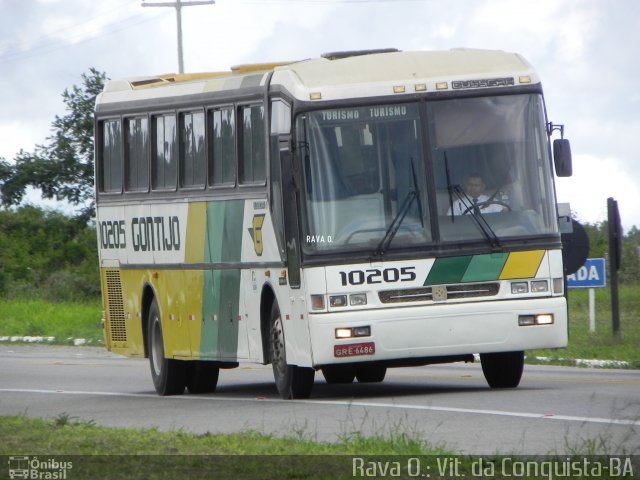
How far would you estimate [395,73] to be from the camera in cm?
1723

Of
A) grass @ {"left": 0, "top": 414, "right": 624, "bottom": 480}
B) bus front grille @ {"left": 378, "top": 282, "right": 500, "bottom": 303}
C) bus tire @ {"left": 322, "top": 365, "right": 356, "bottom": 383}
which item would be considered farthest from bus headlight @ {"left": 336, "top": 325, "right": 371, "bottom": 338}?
bus tire @ {"left": 322, "top": 365, "right": 356, "bottom": 383}

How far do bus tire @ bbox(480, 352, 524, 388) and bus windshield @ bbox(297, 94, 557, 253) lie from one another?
5.23 ft

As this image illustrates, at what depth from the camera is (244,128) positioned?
1850 centimetres

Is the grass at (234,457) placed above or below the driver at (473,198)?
below

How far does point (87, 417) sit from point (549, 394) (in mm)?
4569

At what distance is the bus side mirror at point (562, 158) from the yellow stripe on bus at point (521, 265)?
36.5 inches

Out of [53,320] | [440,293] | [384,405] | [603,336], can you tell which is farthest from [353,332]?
[53,320]

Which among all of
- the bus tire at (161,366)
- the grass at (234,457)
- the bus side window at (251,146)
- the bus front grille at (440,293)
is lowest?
the grass at (234,457)

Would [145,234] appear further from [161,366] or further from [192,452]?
[192,452]

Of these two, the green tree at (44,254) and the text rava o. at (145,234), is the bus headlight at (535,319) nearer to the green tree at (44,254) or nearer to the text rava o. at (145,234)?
the text rava o. at (145,234)

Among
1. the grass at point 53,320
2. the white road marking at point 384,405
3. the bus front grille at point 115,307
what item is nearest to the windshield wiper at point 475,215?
the white road marking at point 384,405

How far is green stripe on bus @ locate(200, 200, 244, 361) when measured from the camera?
739 inches

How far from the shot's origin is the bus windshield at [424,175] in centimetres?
1666

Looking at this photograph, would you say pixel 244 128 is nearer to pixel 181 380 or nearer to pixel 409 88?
pixel 409 88
